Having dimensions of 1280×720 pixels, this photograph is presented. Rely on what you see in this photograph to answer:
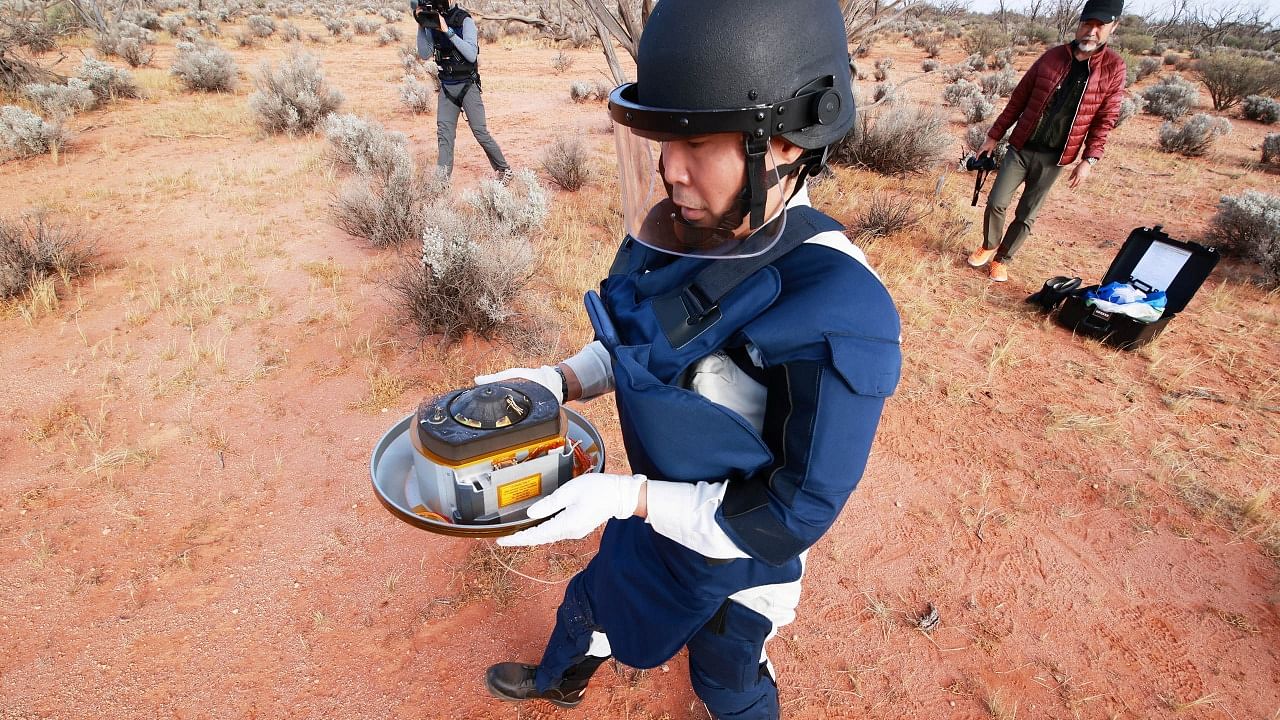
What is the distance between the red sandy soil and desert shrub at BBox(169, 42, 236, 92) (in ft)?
25.2

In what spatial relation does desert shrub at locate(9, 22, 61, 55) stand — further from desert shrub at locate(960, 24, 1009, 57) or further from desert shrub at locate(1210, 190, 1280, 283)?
desert shrub at locate(960, 24, 1009, 57)

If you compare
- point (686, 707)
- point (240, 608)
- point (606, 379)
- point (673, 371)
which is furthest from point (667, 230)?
point (240, 608)

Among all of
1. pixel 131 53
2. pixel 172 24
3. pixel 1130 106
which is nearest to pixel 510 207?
pixel 131 53

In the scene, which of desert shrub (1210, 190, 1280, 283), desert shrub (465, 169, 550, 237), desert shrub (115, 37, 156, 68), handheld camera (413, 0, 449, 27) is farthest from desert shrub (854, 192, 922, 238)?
desert shrub (115, 37, 156, 68)

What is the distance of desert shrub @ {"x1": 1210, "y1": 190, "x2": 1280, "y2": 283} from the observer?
6.24m

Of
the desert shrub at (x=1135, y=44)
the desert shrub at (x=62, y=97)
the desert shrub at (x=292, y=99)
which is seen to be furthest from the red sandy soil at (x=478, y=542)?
the desert shrub at (x=1135, y=44)

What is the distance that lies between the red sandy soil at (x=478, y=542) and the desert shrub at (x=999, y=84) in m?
11.0

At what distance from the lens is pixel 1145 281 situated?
5.09 m

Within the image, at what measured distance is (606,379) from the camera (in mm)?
1848

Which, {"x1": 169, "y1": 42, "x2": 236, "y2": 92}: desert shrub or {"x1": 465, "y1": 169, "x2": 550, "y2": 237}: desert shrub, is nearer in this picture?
{"x1": 465, "y1": 169, "x2": 550, "y2": 237}: desert shrub

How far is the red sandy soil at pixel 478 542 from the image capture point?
2516mm

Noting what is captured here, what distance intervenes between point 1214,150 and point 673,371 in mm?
15299

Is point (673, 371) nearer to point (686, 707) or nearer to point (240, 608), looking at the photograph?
point (686, 707)

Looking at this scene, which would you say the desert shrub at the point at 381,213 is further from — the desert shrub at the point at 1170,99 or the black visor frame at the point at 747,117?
the desert shrub at the point at 1170,99
